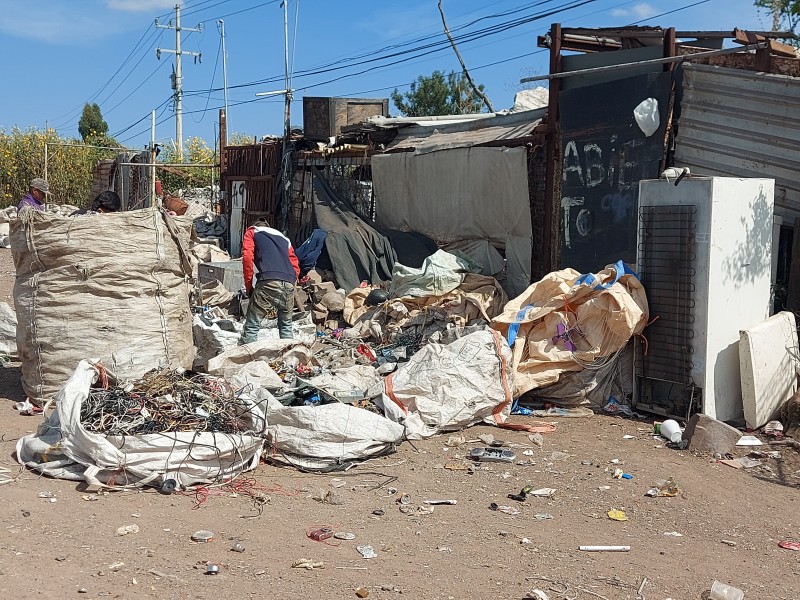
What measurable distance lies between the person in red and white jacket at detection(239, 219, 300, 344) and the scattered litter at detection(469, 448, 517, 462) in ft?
11.2

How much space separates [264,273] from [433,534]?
472cm

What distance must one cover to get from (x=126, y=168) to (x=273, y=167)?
302 inches

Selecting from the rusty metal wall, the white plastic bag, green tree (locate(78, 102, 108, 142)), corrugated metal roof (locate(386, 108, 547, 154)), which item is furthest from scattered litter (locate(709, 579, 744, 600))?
green tree (locate(78, 102, 108, 142))

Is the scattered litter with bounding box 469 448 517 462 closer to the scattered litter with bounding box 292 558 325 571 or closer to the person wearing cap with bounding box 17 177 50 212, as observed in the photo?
the scattered litter with bounding box 292 558 325 571

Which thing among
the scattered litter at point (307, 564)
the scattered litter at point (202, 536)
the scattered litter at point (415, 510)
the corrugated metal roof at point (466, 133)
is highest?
the corrugated metal roof at point (466, 133)

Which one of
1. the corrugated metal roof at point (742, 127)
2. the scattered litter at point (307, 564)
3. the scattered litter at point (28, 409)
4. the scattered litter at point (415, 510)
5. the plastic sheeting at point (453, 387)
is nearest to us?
the scattered litter at point (307, 564)

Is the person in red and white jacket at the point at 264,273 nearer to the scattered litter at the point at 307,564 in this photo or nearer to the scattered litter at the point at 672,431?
the scattered litter at the point at 672,431

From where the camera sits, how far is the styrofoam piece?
638 centimetres

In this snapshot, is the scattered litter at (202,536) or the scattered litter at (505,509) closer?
the scattered litter at (202,536)

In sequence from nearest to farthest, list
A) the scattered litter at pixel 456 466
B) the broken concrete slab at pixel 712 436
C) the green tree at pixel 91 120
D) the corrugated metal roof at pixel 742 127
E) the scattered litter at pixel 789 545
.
A: the scattered litter at pixel 789 545 → the scattered litter at pixel 456 466 → the broken concrete slab at pixel 712 436 → the corrugated metal roof at pixel 742 127 → the green tree at pixel 91 120

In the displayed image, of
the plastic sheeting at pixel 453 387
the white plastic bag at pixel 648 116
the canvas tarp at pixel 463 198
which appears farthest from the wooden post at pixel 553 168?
the plastic sheeting at pixel 453 387

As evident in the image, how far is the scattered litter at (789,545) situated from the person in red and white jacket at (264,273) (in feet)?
18.1

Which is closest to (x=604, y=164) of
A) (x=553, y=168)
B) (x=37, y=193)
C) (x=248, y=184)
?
(x=553, y=168)

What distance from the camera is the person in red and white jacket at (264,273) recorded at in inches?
339
